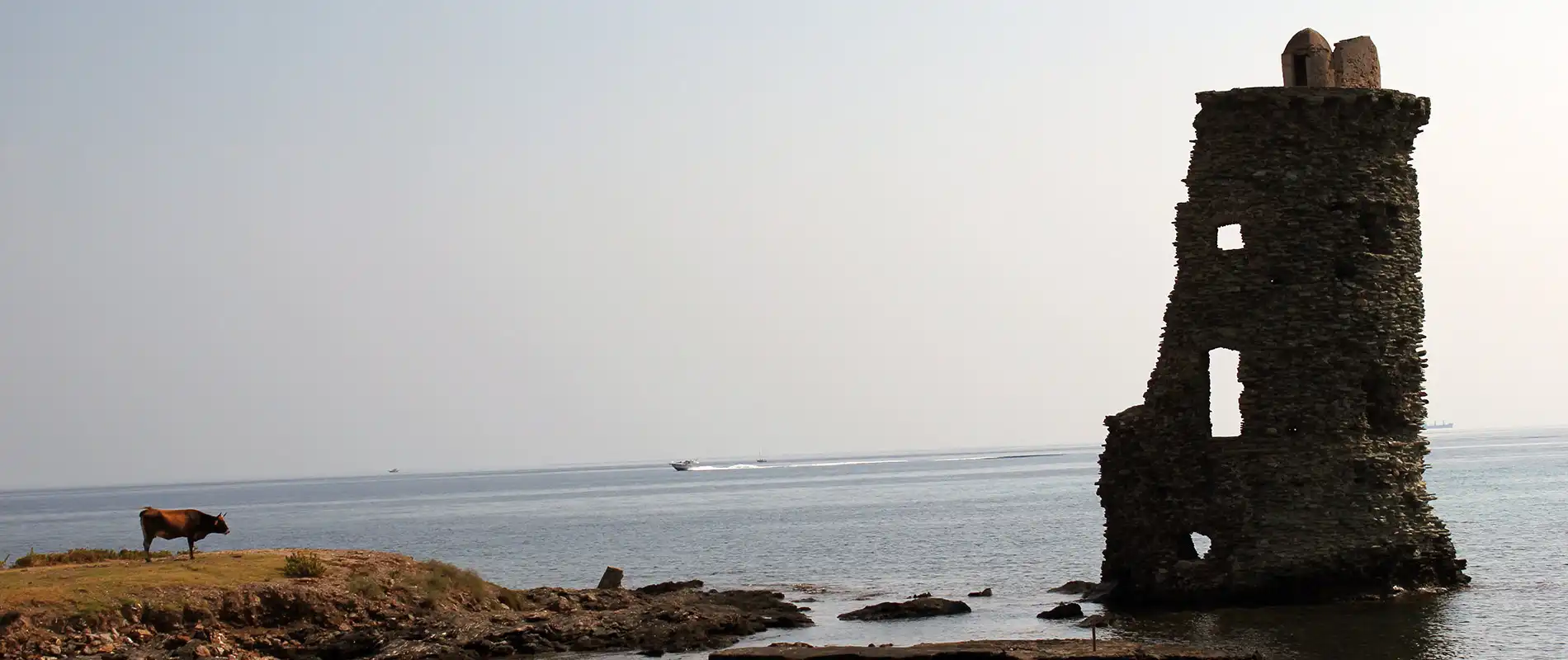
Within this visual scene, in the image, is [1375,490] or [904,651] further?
[1375,490]

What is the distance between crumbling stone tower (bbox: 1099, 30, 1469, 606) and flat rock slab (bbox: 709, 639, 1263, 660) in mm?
5676

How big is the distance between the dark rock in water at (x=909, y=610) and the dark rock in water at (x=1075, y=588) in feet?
9.19

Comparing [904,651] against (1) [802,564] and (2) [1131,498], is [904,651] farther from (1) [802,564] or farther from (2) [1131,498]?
(1) [802,564]

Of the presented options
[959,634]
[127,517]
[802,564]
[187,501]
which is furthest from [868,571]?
[187,501]

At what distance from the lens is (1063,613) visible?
29.5 metres

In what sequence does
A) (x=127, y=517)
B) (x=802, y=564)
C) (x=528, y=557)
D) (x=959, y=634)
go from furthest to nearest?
1. (x=127, y=517)
2. (x=528, y=557)
3. (x=802, y=564)
4. (x=959, y=634)

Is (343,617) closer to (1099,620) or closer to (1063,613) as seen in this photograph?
(1063,613)

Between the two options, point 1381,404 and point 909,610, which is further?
point 909,610

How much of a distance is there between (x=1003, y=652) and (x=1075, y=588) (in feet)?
35.7

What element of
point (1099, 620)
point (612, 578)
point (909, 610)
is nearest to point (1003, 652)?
point (1099, 620)

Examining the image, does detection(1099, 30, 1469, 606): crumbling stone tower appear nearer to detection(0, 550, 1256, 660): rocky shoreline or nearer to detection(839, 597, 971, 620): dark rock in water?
detection(0, 550, 1256, 660): rocky shoreline

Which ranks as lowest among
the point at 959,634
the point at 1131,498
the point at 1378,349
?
the point at 959,634

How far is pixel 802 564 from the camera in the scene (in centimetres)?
4753

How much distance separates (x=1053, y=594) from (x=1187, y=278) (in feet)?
26.0
